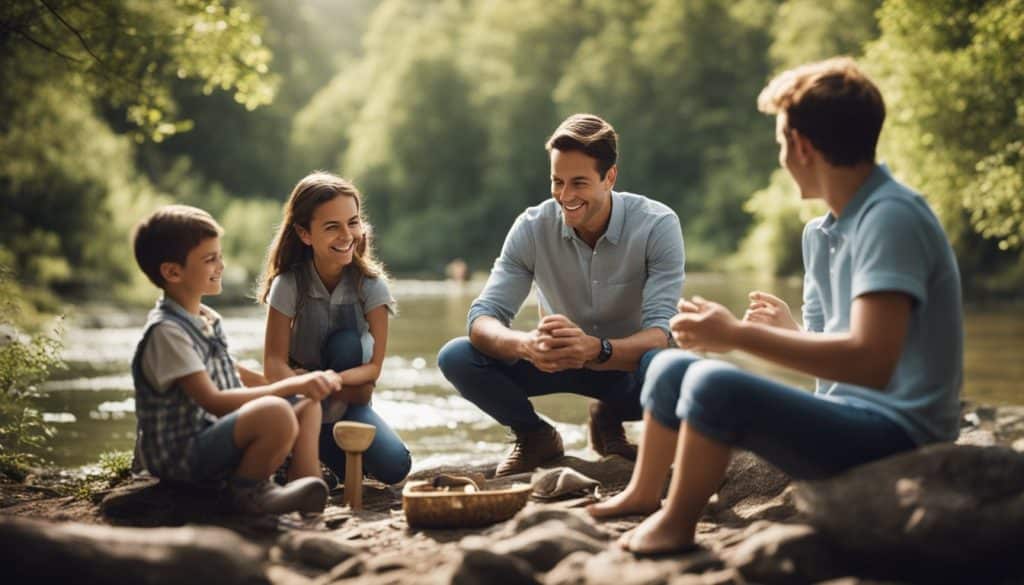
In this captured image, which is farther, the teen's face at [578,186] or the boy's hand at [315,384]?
the teen's face at [578,186]

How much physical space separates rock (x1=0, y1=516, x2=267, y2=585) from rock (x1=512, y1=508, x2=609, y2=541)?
3.28 feet

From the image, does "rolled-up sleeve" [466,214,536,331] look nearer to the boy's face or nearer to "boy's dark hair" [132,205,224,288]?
the boy's face

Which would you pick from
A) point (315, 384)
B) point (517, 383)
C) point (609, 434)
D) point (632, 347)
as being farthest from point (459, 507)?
point (609, 434)

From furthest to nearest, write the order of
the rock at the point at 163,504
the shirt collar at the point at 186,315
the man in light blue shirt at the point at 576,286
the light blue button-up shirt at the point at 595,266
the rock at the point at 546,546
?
the light blue button-up shirt at the point at 595,266
the man in light blue shirt at the point at 576,286
the rock at the point at 163,504
the shirt collar at the point at 186,315
the rock at the point at 546,546

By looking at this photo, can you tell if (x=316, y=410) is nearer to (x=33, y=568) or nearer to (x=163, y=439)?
(x=163, y=439)

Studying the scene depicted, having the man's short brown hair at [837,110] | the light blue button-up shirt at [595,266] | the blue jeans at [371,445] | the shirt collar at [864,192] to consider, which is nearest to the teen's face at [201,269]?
the blue jeans at [371,445]

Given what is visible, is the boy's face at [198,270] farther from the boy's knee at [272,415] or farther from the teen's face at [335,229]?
the teen's face at [335,229]

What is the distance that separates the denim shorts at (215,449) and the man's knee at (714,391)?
1.67 meters

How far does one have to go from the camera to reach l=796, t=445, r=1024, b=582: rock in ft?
8.64

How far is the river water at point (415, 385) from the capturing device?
24.4ft

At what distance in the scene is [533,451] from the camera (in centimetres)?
520

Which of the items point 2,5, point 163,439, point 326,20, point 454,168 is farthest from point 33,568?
point 326,20

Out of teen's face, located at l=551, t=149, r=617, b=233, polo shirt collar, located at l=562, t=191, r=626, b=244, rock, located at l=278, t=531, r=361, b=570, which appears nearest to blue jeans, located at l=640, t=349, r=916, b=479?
rock, located at l=278, t=531, r=361, b=570

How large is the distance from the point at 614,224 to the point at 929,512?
2599 mm
